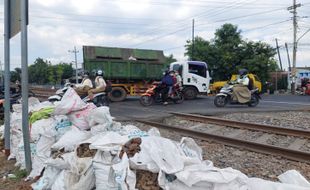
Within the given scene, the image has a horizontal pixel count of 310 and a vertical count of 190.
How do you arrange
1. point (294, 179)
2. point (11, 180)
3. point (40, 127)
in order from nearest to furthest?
1. point (294, 179)
2. point (11, 180)
3. point (40, 127)

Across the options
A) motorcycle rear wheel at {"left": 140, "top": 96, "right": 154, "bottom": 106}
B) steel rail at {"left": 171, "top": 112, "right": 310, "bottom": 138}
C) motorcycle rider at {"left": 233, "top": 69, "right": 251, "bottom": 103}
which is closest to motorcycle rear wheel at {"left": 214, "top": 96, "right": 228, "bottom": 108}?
motorcycle rider at {"left": 233, "top": 69, "right": 251, "bottom": 103}

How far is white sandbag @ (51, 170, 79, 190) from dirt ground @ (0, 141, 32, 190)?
0.61 m

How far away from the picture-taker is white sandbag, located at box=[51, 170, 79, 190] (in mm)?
4039

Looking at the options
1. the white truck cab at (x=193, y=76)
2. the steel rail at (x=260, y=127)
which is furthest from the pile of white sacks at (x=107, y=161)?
the white truck cab at (x=193, y=76)

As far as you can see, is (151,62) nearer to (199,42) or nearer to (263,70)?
(263,70)

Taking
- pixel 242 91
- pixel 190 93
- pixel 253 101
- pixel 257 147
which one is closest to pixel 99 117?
pixel 257 147

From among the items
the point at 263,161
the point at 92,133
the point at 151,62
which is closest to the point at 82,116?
the point at 92,133

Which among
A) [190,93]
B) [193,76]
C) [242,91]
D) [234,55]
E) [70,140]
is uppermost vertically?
[234,55]

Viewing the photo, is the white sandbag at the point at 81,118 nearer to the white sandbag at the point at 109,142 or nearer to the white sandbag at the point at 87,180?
the white sandbag at the point at 109,142

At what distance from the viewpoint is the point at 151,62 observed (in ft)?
72.8

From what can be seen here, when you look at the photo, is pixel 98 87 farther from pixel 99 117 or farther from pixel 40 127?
pixel 99 117

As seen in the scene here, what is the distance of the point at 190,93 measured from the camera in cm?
2156

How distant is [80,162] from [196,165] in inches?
51.8

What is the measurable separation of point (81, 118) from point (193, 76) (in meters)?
16.1
